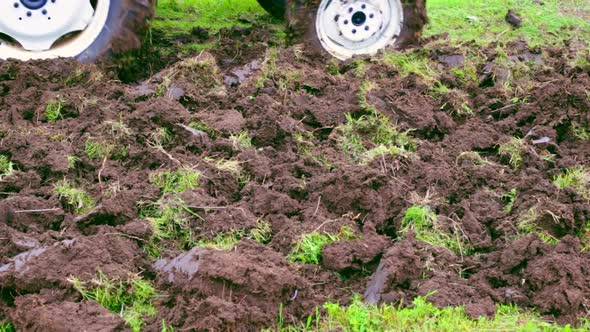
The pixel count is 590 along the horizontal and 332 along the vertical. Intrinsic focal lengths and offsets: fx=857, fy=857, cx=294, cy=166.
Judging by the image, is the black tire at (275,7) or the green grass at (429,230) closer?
the green grass at (429,230)

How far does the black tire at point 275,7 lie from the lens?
8.25m

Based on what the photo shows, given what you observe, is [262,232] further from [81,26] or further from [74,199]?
[81,26]

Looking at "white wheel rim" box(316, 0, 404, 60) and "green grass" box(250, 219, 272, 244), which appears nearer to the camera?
"green grass" box(250, 219, 272, 244)

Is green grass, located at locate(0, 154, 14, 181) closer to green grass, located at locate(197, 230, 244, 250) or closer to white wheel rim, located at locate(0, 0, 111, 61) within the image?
green grass, located at locate(197, 230, 244, 250)

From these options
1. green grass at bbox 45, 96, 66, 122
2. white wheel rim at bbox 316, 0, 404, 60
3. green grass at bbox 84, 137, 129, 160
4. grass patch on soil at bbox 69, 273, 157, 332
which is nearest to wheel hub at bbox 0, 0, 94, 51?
green grass at bbox 45, 96, 66, 122

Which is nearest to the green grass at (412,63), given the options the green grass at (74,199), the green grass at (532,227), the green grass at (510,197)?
the green grass at (510,197)

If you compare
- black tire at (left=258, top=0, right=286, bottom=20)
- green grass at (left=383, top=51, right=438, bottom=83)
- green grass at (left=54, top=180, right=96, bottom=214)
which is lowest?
green grass at (left=54, top=180, right=96, bottom=214)

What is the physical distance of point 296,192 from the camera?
15.0 ft

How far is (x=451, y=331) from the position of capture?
11.6 feet

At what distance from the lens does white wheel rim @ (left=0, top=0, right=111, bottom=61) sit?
5906 mm

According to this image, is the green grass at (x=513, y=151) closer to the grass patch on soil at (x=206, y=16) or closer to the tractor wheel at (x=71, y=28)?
the tractor wheel at (x=71, y=28)

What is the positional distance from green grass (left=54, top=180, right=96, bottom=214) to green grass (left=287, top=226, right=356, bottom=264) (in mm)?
1085

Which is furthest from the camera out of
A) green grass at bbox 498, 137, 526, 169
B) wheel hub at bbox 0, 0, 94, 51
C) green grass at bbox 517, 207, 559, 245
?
wheel hub at bbox 0, 0, 94, 51

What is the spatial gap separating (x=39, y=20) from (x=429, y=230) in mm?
3246
